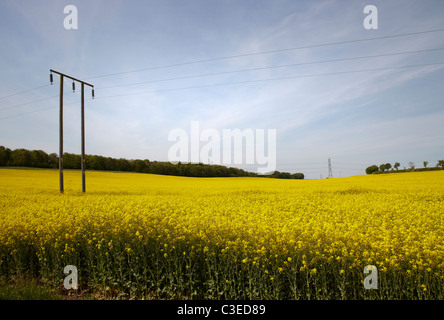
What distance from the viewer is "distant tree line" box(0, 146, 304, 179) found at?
4722 cm

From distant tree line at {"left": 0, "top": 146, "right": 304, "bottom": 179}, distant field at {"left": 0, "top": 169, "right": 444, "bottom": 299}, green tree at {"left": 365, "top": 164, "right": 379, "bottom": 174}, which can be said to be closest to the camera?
distant field at {"left": 0, "top": 169, "right": 444, "bottom": 299}

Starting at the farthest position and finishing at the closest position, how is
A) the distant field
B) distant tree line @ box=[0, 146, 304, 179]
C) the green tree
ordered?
1. the green tree
2. distant tree line @ box=[0, 146, 304, 179]
3. the distant field

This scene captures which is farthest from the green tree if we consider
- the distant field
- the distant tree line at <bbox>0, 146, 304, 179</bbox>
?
the distant field

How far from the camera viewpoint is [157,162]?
5925 centimetres

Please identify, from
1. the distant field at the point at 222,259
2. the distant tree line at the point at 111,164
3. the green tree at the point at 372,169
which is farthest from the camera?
the green tree at the point at 372,169

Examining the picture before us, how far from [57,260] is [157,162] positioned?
55.1m

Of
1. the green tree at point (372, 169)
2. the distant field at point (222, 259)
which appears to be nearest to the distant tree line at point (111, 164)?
the green tree at point (372, 169)

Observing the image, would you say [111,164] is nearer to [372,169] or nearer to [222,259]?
[222,259]

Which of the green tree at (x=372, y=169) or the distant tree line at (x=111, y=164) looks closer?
the distant tree line at (x=111, y=164)

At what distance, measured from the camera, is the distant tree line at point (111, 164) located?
4722 centimetres

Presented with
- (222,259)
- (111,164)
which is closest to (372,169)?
(111,164)

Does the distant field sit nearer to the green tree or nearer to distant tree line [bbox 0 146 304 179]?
distant tree line [bbox 0 146 304 179]

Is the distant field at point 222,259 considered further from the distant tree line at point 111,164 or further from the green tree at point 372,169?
the green tree at point 372,169
